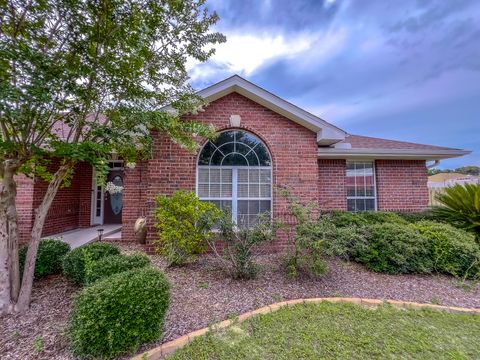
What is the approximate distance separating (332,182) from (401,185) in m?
2.70

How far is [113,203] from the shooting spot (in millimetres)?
9812

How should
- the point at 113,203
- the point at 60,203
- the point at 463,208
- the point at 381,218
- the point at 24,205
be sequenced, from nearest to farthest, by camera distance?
the point at 463,208, the point at 381,218, the point at 24,205, the point at 60,203, the point at 113,203

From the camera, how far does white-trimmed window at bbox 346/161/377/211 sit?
831 cm

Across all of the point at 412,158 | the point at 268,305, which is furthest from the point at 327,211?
the point at 268,305

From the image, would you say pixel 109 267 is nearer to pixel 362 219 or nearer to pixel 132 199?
pixel 132 199

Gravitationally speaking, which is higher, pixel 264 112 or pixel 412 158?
pixel 264 112

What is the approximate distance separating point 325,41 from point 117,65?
929 centimetres

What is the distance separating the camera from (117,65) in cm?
364

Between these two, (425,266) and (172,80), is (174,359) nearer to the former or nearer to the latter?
(172,80)

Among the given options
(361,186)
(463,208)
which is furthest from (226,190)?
(463,208)

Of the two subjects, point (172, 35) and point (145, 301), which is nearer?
point (145, 301)

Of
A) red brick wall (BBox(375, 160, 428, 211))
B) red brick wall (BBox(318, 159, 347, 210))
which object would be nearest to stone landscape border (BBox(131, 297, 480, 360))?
red brick wall (BBox(318, 159, 347, 210))

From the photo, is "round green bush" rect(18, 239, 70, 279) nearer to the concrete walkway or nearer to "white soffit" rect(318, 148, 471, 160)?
the concrete walkway

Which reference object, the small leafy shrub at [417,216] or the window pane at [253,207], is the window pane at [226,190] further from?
the small leafy shrub at [417,216]
